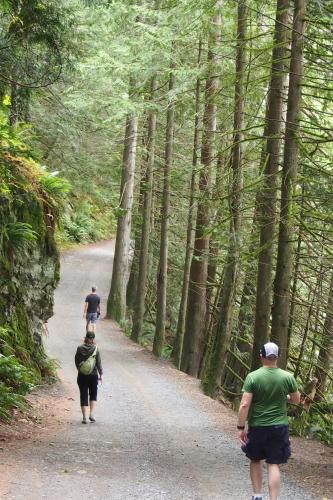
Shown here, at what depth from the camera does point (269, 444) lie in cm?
643

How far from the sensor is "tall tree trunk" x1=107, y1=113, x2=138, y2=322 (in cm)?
2424

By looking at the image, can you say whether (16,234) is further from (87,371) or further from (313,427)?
(313,427)

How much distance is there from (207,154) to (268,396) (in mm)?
12577

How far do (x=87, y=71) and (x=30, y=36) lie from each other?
9.17 meters

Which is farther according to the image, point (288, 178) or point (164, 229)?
point (164, 229)

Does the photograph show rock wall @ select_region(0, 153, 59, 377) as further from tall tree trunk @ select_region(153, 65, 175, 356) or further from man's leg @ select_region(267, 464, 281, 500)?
tall tree trunk @ select_region(153, 65, 175, 356)

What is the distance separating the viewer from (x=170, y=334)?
29531mm

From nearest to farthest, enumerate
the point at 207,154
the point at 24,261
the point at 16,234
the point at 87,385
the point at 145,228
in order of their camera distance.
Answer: the point at 87,385
the point at 16,234
the point at 24,261
the point at 207,154
the point at 145,228

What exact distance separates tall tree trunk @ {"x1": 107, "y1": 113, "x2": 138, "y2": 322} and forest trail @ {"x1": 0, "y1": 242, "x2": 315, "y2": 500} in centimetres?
699

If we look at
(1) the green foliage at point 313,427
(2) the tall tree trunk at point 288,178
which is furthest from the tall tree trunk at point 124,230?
(2) the tall tree trunk at point 288,178

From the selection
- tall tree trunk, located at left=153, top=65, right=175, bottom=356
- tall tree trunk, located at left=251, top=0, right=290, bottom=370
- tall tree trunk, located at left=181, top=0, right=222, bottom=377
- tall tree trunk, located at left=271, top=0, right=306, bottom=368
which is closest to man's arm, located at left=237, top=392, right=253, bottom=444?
tall tree trunk, located at left=271, top=0, right=306, bottom=368

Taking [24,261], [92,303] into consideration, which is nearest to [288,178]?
[24,261]

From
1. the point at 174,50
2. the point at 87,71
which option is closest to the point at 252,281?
the point at 174,50

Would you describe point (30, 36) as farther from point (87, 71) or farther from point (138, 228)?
point (138, 228)
